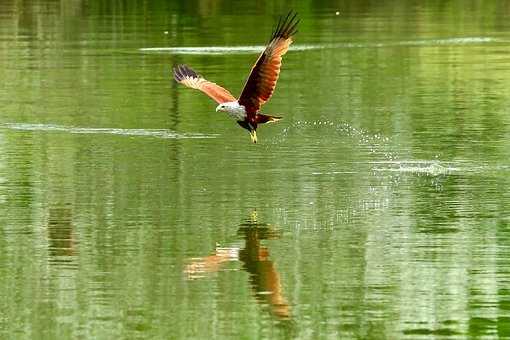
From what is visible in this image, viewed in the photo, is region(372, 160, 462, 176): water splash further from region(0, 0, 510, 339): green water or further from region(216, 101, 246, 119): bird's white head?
region(216, 101, 246, 119): bird's white head

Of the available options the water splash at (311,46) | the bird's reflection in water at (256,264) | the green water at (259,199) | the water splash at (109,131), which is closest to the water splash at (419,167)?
the green water at (259,199)

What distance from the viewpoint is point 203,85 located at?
58.2 feet

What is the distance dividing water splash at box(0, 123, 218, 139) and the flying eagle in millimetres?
4926

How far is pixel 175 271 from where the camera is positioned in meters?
14.1

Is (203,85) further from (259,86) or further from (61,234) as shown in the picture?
(61,234)

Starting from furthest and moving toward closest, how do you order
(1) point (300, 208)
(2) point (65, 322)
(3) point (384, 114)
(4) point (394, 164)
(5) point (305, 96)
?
(5) point (305, 96)
(3) point (384, 114)
(4) point (394, 164)
(1) point (300, 208)
(2) point (65, 322)

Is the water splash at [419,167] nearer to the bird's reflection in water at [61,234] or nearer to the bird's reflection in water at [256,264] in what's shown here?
the bird's reflection in water at [256,264]

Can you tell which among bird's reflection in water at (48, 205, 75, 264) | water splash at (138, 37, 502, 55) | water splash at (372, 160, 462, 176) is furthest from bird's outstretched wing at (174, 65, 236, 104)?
water splash at (138, 37, 502, 55)

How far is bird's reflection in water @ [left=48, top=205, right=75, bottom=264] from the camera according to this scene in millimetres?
14883

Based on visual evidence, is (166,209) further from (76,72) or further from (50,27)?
(50,27)

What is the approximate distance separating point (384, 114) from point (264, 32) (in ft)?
57.2

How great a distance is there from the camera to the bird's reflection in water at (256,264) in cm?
1298

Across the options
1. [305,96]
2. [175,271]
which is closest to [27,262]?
[175,271]

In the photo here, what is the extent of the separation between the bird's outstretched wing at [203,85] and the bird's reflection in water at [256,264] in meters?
1.70
